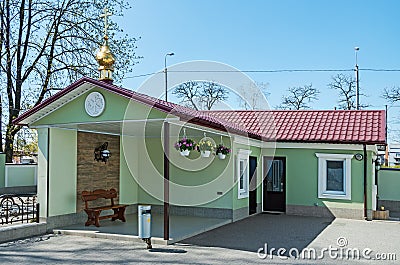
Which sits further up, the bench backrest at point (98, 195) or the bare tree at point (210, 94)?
the bare tree at point (210, 94)

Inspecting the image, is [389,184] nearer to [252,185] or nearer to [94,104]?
A: [252,185]

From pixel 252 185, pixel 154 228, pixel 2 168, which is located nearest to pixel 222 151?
pixel 154 228

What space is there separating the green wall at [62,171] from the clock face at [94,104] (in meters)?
1.22

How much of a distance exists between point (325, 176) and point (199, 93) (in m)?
18.6

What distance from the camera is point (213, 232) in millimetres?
10250

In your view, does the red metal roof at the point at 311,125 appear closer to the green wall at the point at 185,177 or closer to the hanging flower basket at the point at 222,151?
the hanging flower basket at the point at 222,151

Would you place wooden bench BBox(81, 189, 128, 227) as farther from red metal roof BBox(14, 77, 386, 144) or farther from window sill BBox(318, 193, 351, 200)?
window sill BBox(318, 193, 351, 200)

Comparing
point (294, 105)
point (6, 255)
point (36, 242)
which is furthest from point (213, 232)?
point (294, 105)

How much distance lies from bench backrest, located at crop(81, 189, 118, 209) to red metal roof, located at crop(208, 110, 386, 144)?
554 cm

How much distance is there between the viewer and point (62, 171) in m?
10.5

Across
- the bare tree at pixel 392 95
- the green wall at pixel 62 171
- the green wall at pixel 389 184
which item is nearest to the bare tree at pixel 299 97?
the bare tree at pixel 392 95

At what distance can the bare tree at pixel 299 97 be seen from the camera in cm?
3534

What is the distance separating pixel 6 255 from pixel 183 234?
A: 11.5 ft

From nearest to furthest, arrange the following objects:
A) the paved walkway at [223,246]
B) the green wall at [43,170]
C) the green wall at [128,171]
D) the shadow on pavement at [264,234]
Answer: the paved walkway at [223,246], the shadow on pavement at [264,234], the green wall at [43,170], the green wall at [128,171]
